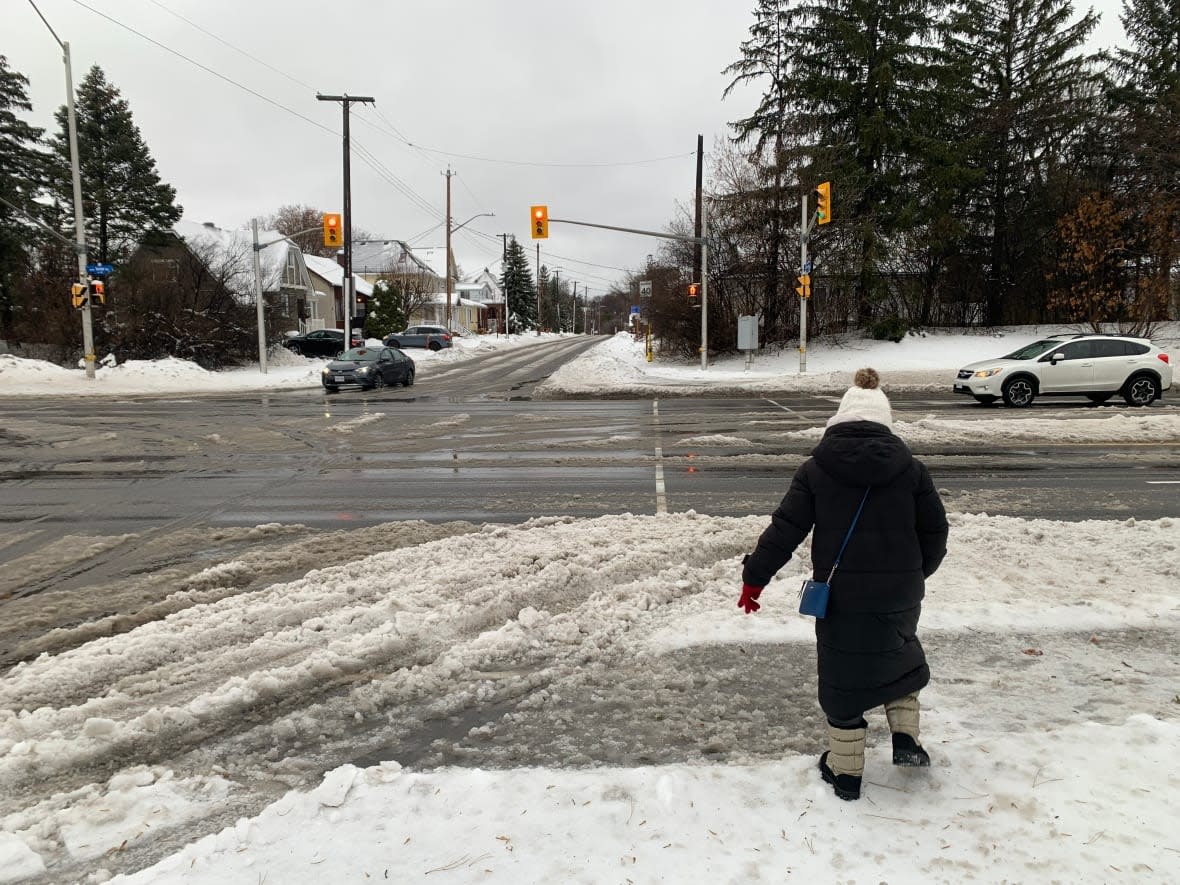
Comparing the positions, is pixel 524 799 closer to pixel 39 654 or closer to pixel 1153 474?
Answer: pixel 39 654

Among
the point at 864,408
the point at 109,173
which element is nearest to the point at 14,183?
the point at 109,173

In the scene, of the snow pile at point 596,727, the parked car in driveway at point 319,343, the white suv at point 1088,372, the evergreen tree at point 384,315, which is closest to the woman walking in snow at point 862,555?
the snow pile at point 596,727

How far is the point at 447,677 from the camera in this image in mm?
4355

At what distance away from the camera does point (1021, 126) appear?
37.7m

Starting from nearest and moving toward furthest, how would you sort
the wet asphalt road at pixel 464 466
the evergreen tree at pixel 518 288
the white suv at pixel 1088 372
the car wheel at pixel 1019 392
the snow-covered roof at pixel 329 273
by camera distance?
the wet asphalt road at pixel 464 466 → the white suv at pixel 1088 372 → the car wheel at pixel 1019 392 → the snow-covered roof at pixel 329 273 → the evergreen tree at pixel 518 288

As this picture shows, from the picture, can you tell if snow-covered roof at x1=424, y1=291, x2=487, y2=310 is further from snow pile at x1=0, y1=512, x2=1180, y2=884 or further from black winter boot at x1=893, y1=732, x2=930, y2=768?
black winter boot at x1=893, y1=732, x2=930, y2=768

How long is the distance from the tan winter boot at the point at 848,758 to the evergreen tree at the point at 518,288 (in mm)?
95388

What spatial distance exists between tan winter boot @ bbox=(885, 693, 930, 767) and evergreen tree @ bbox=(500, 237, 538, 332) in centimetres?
9525

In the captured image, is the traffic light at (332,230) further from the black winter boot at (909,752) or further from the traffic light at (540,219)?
the black winter boot at (909,752)

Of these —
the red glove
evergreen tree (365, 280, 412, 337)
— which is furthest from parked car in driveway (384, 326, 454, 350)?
the red glove

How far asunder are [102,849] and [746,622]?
11.7ft

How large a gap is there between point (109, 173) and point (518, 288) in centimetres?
6651

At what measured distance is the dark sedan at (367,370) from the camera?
87.2 ft

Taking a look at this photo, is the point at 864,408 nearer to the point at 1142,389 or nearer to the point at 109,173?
the point at 1142,389
